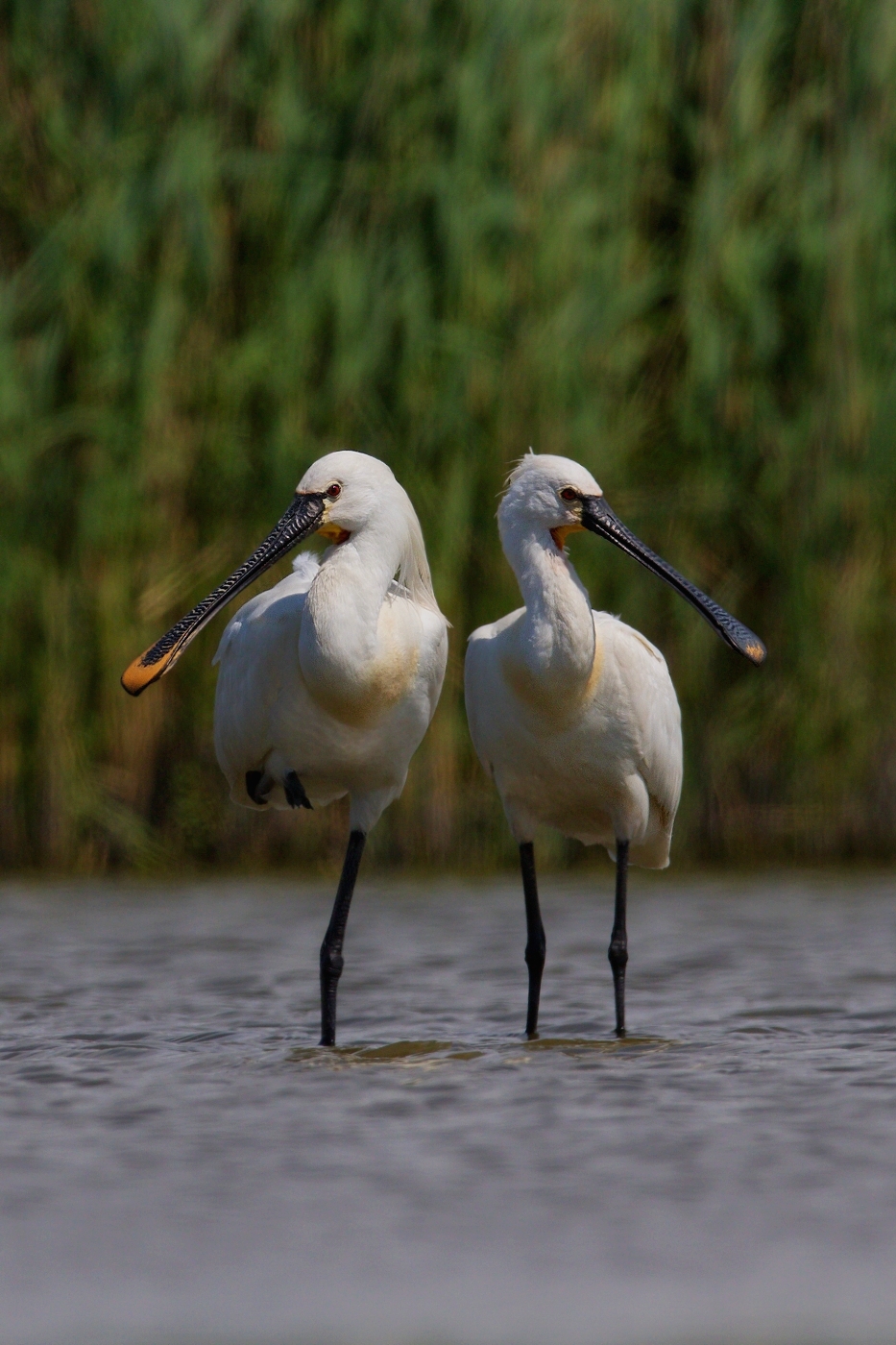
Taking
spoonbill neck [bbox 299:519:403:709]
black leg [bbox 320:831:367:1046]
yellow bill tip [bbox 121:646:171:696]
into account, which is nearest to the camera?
spoonbill neck [bbox 299:519:403:709]

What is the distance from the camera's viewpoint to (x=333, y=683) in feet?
18.0

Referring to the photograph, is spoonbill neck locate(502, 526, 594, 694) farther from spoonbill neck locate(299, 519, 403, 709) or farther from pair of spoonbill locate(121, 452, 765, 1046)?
spoonbill neck locate(299, 519, 403, 709)

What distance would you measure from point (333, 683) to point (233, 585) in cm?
54

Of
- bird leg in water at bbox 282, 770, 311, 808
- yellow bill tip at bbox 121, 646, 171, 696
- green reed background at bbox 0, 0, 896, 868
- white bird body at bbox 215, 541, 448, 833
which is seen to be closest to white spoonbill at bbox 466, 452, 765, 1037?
white bird body at bbox 215, 541, 448, 833

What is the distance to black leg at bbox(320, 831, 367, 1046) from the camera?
5.68 meters

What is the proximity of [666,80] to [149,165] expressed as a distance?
1850 millimetres

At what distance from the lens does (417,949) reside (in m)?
6.99

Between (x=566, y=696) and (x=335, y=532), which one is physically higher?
(x=335, y=532)

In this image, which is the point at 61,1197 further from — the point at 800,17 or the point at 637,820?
the point at 800,17

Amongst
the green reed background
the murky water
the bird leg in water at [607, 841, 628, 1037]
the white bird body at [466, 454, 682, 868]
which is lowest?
the murky water

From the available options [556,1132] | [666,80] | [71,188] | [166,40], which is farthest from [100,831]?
[556,1132]

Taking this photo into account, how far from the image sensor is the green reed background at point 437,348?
799 centimetres

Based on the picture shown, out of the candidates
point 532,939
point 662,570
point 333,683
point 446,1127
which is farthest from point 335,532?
point 446,1127

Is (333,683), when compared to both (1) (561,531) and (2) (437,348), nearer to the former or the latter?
(1) (561,531)
